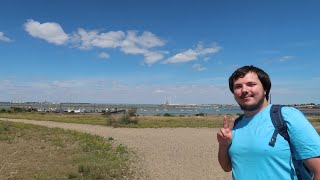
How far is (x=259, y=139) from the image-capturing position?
3078 millimetres

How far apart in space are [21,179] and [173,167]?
5.13m

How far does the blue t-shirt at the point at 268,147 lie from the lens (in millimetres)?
2967

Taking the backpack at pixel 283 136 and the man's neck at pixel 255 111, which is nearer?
the backpack at pixel 283 136

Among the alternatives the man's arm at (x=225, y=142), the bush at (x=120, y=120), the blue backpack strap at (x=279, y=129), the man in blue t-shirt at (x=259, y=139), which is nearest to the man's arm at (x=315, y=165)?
the man in blue t-shirt at (x=259, y=139)

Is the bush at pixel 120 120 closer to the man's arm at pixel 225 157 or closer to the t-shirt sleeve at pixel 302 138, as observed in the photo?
the man's arm at pixel 225 157

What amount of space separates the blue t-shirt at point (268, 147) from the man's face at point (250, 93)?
0.29 feet

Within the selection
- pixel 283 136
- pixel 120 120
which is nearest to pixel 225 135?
pixel 283 136

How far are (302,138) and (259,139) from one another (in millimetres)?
311

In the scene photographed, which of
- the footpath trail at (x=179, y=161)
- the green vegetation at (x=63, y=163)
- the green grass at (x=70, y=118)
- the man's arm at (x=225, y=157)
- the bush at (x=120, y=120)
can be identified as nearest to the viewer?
the man's arm at (x=225, y=157)

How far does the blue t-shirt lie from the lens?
9.73ft

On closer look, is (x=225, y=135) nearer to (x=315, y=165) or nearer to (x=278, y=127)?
(x=278, y=127)

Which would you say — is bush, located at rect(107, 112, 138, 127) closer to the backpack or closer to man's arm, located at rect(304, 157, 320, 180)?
the backpack

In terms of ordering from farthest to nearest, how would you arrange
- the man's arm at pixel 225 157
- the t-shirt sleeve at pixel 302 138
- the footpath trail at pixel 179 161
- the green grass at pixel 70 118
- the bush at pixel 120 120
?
the green grass at pixel 70 118
the bush at pixel 120 120
the footpath trail at pixel 179 161
the man's arm at pixel 225 157
the t-shirt sleeve at pixel 302 138

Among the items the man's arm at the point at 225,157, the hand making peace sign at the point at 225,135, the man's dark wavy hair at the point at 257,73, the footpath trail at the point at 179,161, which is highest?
the man's dark wavy hair at the point at 257,73
